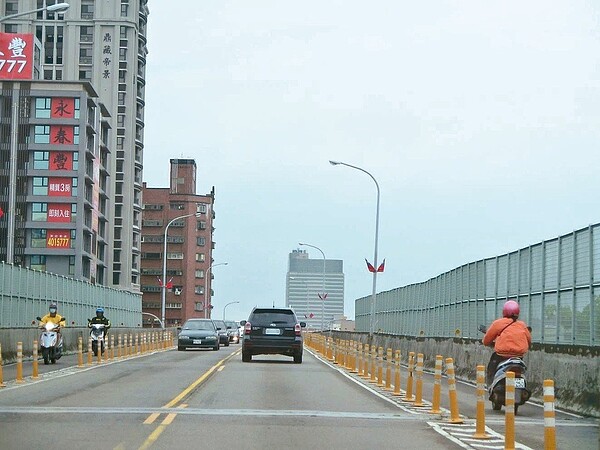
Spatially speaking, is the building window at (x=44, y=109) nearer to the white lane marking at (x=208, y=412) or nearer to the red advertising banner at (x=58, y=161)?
the red advertising banner at (x=58, y=161)

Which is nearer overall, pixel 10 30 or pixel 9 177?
pixel 9 177

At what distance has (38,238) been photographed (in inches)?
3964

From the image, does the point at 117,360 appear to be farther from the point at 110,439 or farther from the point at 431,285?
the point at 110,439

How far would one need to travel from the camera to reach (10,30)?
127m

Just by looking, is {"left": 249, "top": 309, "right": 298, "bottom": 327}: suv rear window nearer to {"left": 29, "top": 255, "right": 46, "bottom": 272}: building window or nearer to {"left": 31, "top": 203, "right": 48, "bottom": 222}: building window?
{"left": 31, "top": 203, "right": 48, "bottom": 222}: building window

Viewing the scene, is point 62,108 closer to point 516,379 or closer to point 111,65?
point 111,65

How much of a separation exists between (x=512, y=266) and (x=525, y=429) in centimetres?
1256

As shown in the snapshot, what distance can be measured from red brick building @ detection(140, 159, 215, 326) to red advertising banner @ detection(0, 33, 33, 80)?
7214cm

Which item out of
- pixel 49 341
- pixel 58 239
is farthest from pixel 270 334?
pixel 58 239

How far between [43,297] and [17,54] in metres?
52.9

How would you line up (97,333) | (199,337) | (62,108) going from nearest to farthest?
(97,333)
(199,337)
(62,108)

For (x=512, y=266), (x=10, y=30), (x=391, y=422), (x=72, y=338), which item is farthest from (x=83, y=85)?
(x=391, y=422)

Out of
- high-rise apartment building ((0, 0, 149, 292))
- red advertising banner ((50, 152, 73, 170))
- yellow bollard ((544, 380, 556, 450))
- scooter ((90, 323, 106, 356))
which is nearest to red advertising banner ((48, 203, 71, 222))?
red advertising banner ((50, 152, 73, 170))

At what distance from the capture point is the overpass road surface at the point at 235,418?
480 inches
